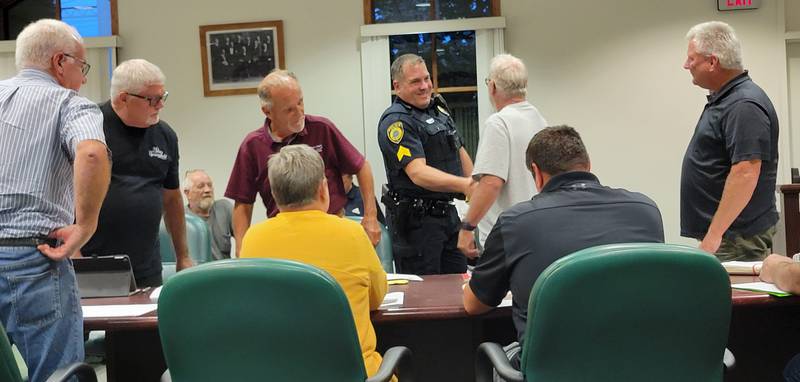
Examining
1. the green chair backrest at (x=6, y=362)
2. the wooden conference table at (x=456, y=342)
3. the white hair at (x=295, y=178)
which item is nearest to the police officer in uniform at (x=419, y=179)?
the wooden conference table at (x=456, y=342)

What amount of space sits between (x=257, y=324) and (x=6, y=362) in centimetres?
57

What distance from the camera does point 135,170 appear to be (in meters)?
3.12

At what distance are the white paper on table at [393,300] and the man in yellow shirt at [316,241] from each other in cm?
13

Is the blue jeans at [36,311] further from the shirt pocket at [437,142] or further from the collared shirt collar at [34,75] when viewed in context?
the shirt pocket at [437,142]

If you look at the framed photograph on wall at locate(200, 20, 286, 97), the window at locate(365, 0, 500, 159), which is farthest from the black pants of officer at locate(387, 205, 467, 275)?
the framed photograph on wall at locate(200, 20, 286, 97)

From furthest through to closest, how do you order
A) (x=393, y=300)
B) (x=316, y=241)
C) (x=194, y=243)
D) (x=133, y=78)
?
(x=194, y=243) → (x=133, y=78) → (x=393, y=300) → (x=316, y=241)

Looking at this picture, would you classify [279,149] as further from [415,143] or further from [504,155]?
[504,155]

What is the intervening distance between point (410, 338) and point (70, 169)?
3.78 ft

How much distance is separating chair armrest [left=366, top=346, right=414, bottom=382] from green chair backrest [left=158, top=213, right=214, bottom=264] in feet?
7.35

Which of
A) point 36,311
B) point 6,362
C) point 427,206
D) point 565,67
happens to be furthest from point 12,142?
point 565,67

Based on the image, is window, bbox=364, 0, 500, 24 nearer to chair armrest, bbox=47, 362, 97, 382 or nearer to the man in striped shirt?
the man in striped shirt

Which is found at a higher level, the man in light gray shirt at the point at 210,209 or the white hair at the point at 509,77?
the white hair at the point at 509,77

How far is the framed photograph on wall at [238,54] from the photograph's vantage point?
6344mm

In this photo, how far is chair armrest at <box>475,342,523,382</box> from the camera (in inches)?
72.4
